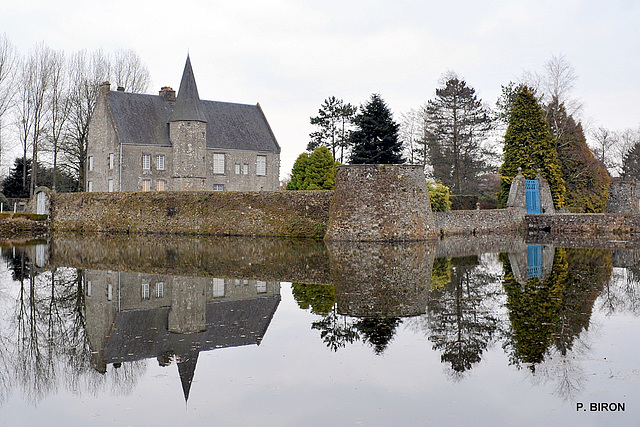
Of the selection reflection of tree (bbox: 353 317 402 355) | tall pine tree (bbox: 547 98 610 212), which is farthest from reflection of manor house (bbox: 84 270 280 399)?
tall pine tree (bbox: 547 98 610 212)

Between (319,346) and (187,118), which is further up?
(187,118)

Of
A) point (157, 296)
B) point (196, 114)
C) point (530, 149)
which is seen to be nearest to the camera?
point (157, 296)

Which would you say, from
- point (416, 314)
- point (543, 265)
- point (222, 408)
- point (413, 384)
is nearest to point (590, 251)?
point (543, 265)

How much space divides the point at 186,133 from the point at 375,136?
11722 mm

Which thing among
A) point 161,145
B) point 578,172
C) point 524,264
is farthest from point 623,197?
point 161,145

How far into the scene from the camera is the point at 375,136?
3153 cm

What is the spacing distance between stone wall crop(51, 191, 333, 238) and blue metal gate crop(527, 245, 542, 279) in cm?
784

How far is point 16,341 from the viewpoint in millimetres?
6934

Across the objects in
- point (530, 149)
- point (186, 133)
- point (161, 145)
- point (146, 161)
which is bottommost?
point (146, 161)

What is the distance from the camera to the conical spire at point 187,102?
36156 mm

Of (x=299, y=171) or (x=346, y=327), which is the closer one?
(x=346, y=327)

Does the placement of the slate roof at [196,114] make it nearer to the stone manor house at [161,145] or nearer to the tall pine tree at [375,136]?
the stone manor house at [161,145]

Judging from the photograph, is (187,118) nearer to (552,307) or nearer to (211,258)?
(211,258)

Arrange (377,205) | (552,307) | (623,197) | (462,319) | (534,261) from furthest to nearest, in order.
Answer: (623,197)
(377,205)
(534,261)
(552,307)
(462,319)
